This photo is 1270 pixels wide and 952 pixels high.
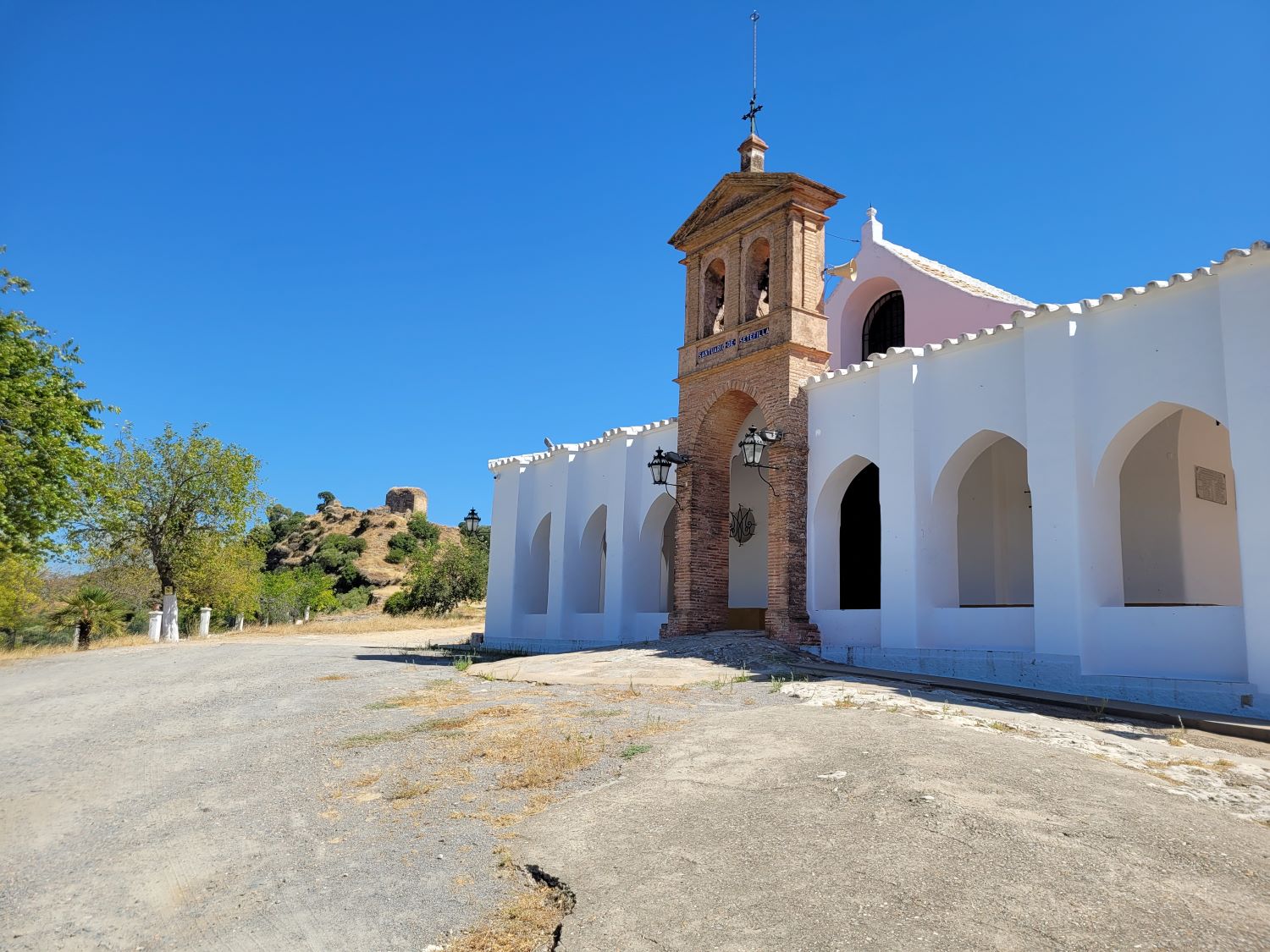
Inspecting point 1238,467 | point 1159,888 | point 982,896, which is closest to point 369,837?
point 982,896

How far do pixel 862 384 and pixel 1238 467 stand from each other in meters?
5.34

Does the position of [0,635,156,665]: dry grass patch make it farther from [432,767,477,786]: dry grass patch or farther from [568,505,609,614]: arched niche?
[432,767,477,786]: dry grass patch

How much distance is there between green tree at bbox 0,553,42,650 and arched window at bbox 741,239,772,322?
18.7 meters

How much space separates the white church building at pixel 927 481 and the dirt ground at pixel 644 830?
2533 millimetres

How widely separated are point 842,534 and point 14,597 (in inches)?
855

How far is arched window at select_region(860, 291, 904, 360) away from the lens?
17.2m

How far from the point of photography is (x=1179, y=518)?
492 inches

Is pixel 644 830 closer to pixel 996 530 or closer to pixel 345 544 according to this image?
pixel 996 530

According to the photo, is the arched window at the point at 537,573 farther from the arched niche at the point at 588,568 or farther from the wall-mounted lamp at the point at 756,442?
the wall-mounted lamp at the point at 756,442

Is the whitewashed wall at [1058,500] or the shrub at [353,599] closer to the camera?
the whitewashed wall at [1058,500]

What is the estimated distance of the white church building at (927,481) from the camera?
9.53 metres

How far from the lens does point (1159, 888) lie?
3.68 m

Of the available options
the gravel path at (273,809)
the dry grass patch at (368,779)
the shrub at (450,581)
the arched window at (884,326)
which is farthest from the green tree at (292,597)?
the dry grass patch at (368,779)

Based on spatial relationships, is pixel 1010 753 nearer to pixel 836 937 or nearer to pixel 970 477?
pixel 836 937
